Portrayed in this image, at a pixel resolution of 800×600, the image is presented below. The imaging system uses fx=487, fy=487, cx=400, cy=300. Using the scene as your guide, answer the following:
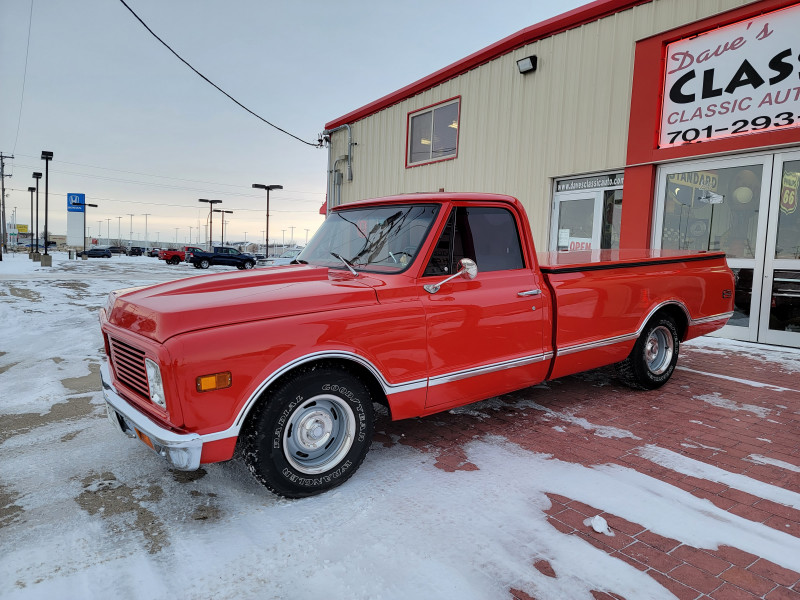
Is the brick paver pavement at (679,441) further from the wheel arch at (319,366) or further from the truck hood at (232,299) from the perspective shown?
the truck hood at (232,299)

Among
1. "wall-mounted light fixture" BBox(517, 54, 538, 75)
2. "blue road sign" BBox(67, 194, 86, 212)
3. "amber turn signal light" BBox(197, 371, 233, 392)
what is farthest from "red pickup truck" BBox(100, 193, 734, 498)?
"blue road sign" BBox(67, 194, 86, 212)

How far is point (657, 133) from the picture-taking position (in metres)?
8.23

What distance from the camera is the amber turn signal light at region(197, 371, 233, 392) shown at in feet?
7.87

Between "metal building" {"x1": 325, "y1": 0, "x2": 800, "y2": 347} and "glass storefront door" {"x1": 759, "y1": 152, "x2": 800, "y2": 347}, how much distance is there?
15 mm

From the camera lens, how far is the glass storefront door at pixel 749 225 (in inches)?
278

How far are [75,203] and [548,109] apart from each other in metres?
51.6

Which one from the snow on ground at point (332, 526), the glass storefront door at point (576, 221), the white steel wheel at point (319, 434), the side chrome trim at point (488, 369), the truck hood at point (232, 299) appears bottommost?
the snow on ground at point (332, 526)

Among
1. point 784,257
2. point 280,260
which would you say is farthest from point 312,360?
point 784,257

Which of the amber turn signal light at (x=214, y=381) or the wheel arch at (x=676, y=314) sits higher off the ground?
the wheel arch at (x=676, y=314)

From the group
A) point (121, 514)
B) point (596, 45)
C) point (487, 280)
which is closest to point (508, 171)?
point (596, 45)

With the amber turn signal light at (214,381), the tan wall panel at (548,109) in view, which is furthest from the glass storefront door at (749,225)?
the amber turn signal light at (214,381)

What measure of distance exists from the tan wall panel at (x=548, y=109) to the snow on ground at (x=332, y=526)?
23.8 feet

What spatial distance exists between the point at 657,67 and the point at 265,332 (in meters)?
8.51

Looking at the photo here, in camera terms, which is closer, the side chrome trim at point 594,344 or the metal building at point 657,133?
the side chrome trim at point 594,344
